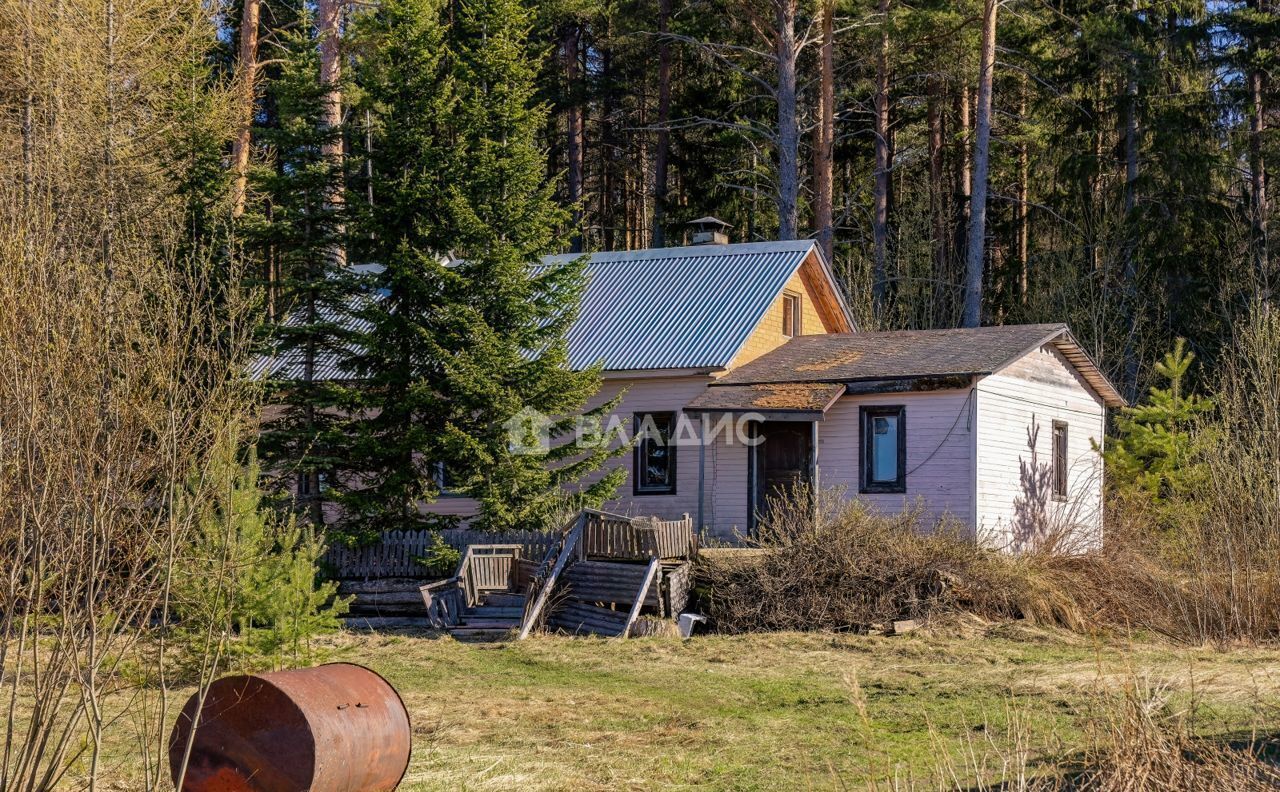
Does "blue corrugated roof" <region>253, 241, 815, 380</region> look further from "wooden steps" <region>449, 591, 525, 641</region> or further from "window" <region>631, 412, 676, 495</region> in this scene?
"wooden steps" <region>449, 591, 525, 641</region>

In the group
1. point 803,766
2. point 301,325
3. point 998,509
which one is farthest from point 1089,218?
point 803,766

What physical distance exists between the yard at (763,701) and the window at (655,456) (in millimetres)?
6973

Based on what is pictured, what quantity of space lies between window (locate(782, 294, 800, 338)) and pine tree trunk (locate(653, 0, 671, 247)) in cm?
1133

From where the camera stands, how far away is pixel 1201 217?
1312 inches

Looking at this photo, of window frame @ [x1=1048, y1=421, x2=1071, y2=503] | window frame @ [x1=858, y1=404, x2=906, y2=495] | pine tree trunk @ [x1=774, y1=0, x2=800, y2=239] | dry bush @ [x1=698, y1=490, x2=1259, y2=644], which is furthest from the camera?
pine tree trunk @ [x1=774, y1=0, x2=800, y2=239]

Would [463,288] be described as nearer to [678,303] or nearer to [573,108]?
[678,303]

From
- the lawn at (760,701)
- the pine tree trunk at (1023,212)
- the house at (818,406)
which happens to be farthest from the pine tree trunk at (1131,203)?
the lawn at (760,701)

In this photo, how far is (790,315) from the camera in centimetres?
2791

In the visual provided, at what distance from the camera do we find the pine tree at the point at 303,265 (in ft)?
70.1

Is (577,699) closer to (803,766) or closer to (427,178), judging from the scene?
(803,766)

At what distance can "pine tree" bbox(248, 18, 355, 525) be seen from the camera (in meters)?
21.4

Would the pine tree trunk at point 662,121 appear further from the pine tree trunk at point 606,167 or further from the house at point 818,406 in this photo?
the house at point 818,406

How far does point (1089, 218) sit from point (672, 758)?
29.7 metres

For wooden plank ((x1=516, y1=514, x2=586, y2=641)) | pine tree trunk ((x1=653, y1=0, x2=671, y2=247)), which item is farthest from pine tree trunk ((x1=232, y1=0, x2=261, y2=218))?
pine tree trunk ((x1=653, y1=0, x2=671, y2=247))
